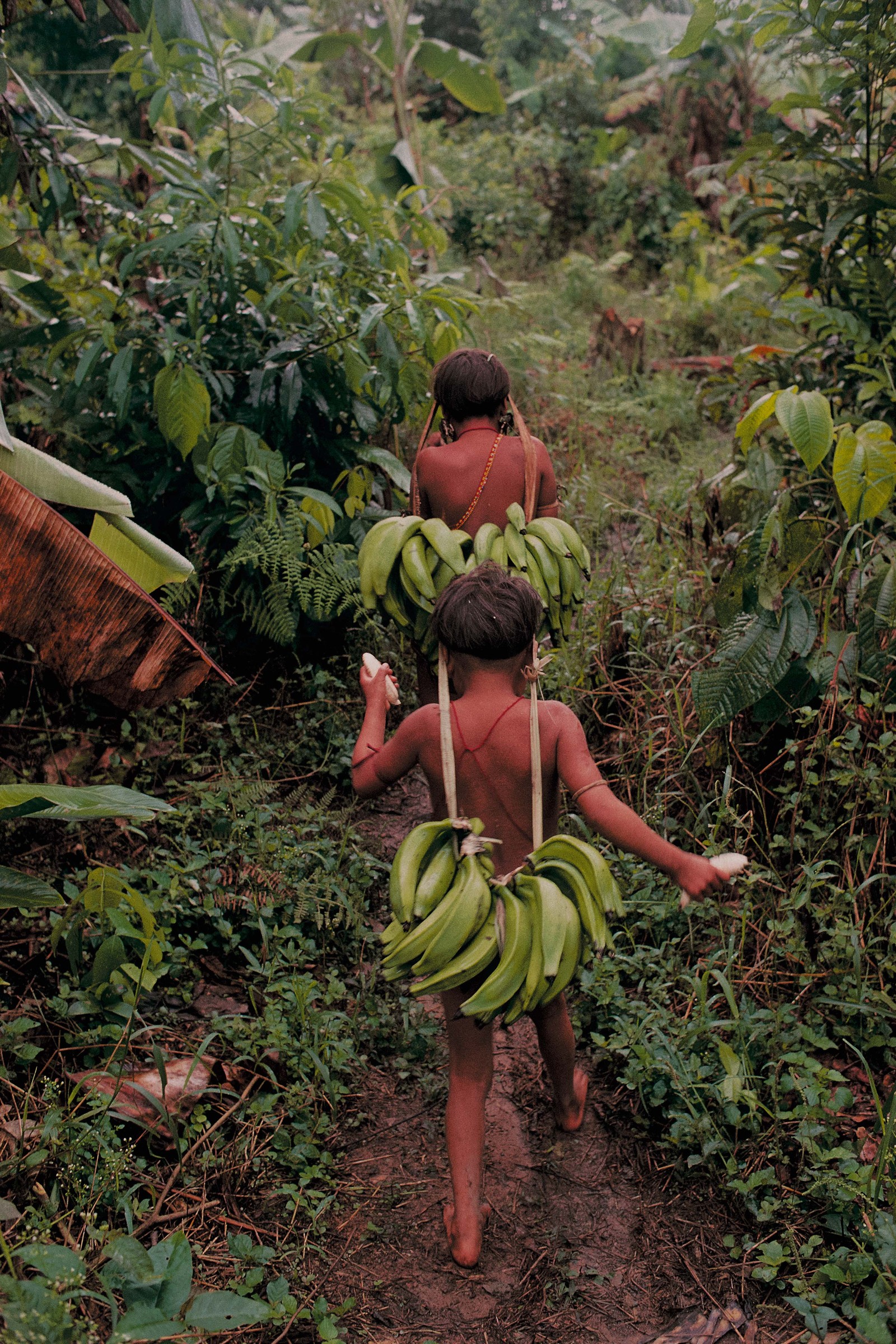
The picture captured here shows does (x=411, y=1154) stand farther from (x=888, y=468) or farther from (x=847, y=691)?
(x=888, y=468)

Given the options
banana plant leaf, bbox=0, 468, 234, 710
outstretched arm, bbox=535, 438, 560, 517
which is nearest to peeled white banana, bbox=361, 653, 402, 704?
banana plant leaf, bbox=0, 468, 234, 710

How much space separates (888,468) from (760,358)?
191 centimetres

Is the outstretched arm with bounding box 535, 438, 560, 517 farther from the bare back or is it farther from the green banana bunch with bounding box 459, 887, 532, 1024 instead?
the green banana bunch with bounding box 459, 887, 532, 1024

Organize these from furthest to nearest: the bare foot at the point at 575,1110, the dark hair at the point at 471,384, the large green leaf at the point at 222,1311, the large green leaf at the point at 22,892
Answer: the dark hair at the point at 471,384
the bare foot at the point at 575,1110
the large green leaf at the point at 22,892
the large green leaf at the point at 222,1311

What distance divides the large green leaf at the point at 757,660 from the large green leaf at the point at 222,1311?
213cm

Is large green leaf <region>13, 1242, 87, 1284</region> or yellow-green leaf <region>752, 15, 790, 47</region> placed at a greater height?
yellow-green leaf <region>752, 15, 790, 47</region>

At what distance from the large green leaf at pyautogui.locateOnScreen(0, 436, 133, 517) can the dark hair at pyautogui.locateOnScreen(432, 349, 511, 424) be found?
103cm

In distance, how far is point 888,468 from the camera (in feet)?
9.88

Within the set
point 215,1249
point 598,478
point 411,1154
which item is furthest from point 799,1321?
point 598,478

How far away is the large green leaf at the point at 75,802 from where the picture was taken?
2.33m

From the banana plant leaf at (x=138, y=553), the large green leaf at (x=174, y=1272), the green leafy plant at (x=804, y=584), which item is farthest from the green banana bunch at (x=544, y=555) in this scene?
the large green leaf at (x=174, y=1272)

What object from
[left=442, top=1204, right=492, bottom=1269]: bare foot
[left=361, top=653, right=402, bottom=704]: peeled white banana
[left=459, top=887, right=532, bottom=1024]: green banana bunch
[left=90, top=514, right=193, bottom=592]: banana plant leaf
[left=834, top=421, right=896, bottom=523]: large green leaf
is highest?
[left=90, top=514, right=193, bottom=592]: banana plant leaf

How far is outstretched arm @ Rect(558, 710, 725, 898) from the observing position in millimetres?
2070

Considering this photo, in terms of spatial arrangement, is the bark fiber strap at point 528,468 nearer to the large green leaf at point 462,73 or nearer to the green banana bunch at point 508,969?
the green banana bunch at point 508,969
